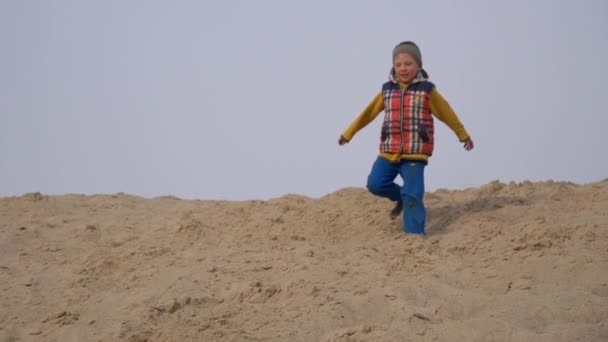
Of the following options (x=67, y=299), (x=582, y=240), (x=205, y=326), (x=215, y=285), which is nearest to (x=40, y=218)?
(x=67, y=299)

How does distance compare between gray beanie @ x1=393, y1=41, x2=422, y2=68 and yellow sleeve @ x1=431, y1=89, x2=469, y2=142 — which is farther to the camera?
yellow sleeve @ x1=431, y1=89, x2=469, y2=142

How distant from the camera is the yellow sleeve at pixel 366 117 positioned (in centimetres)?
561

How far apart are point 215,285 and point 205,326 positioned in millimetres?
526

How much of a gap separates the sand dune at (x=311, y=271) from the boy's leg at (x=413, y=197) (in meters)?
0.12

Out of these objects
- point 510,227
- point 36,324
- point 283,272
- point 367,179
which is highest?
point 367,179

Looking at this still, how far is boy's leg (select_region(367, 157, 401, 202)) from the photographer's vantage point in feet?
Answer: 17.9

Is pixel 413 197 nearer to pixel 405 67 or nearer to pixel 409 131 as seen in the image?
pixel 409 131

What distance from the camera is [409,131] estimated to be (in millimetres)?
5352

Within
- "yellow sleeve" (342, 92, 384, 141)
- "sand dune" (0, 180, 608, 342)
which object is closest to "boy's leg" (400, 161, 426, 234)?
"sand dune" (0, 180, 608, 342)

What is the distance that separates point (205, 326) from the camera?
3779 millimetres

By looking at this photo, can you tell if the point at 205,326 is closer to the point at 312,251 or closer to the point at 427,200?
the point at 312,251

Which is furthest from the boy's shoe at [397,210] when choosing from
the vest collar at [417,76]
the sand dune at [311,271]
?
the vest collar at [417,76]

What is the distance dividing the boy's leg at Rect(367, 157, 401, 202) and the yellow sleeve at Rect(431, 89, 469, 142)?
51 cm

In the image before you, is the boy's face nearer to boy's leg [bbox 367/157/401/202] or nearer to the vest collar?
the vest collar
